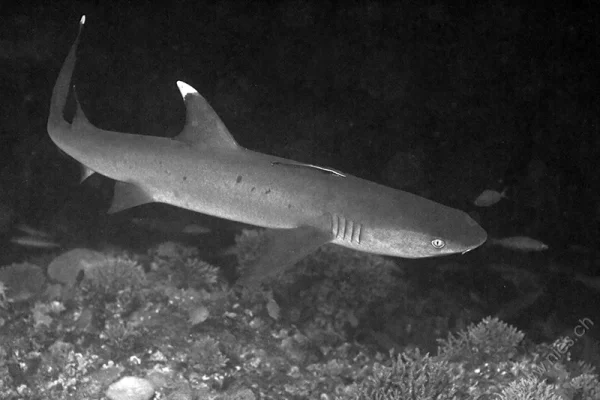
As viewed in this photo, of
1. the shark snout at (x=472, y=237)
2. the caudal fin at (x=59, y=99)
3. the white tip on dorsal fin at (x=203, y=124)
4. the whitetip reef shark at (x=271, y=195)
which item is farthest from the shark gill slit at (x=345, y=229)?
the caudal fin at (x=59, y=99)

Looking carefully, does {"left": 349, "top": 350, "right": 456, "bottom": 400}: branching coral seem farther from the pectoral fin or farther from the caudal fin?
the caudal fin

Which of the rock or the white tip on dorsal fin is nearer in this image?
the rock

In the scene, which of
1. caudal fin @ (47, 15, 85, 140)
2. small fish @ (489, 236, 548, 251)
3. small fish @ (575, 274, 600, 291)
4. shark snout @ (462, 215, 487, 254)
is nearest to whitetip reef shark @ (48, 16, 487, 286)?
shark snout @ (462, 215, 487, 254)

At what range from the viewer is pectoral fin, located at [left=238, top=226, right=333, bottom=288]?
4.04 m

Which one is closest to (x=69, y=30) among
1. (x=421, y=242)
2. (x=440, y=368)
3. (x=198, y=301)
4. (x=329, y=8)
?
(x=329, y=8)

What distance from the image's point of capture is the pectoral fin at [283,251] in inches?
159

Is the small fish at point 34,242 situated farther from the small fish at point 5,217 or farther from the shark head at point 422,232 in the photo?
the shark head at point 422,232

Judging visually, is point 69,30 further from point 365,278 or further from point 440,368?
point 440,368

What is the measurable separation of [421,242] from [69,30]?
6332mm

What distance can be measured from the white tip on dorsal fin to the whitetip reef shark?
10 mm

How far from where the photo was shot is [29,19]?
7.23 meters

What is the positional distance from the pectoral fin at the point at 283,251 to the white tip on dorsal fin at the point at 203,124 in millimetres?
1120

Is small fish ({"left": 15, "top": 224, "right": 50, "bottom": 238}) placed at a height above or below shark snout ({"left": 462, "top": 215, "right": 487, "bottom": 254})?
below

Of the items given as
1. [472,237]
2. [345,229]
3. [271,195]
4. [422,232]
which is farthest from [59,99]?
[472,237]
